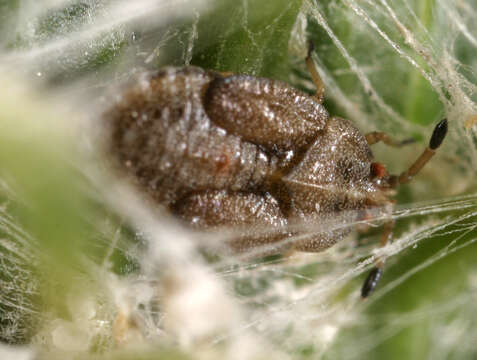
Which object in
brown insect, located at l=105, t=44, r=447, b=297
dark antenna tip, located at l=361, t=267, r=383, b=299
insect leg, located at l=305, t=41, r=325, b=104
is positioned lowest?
dark antenna tip, located at l=361, t=267, r=383, b=299

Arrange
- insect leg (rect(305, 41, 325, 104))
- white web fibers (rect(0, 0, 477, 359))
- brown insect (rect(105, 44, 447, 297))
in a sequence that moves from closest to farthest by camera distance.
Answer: brown insect (rect(105, 44, 447, 297)) < white web fibers (rect(0, 0, 477, 359)) < insect leg (rect(305, 41, 325, 104))

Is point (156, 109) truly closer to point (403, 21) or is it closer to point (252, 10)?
point (252, 10)

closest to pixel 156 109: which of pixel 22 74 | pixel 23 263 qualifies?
pixel 22 74

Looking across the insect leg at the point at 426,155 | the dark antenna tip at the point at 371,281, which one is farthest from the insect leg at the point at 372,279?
the insect leg at the point at 426,155

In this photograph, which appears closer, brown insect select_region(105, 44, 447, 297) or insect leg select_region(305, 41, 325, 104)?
brown insect select_region(105, 44, 447, 297)

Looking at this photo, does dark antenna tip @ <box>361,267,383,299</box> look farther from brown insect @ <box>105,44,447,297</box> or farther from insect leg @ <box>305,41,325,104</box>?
insect leg @ <box>305,41,325,104</box>

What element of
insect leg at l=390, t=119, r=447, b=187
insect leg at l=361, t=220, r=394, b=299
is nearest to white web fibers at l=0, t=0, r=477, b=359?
insect leg at l=361, t=220, r=394, b=299

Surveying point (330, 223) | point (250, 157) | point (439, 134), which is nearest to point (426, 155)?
point (439, 134)
